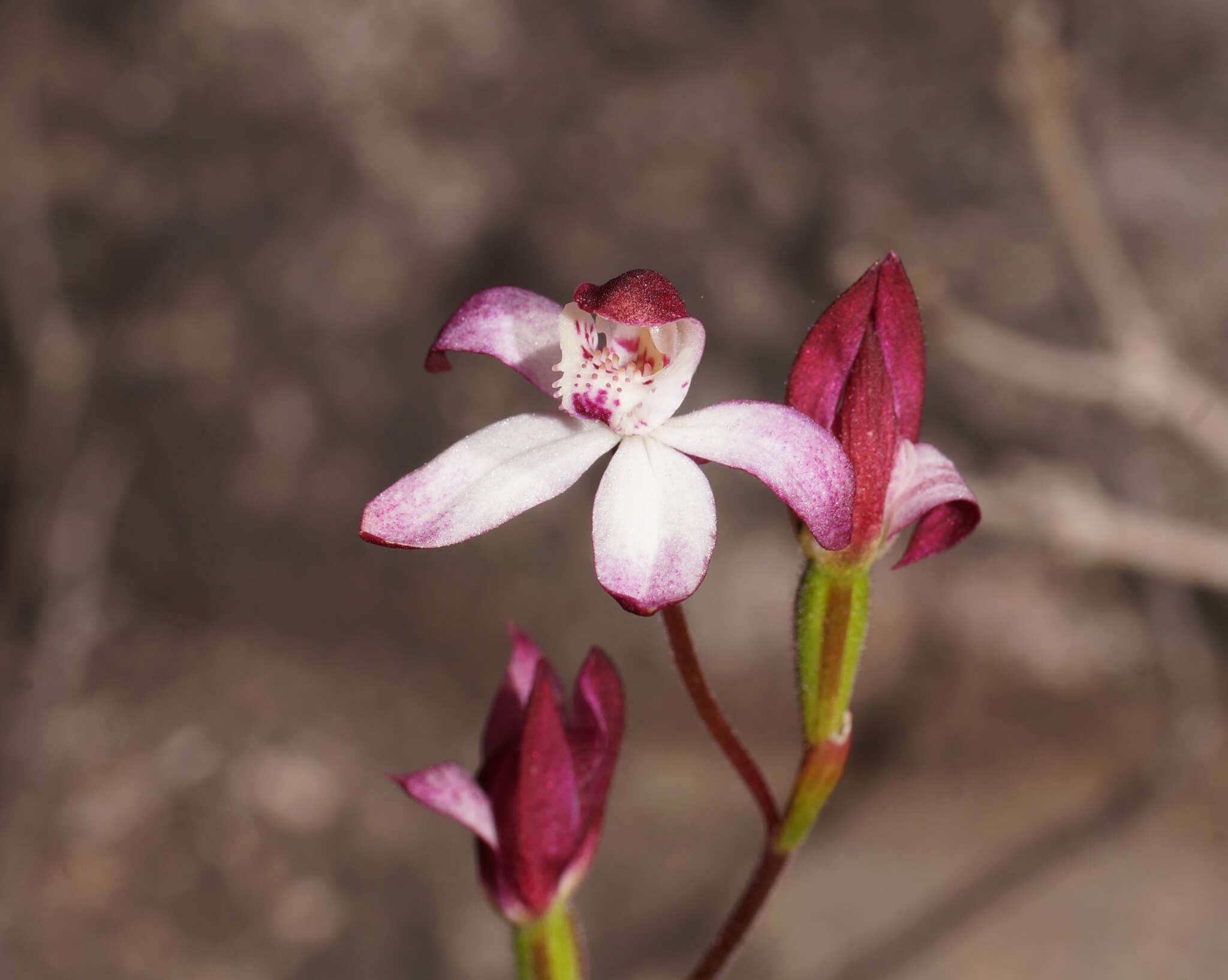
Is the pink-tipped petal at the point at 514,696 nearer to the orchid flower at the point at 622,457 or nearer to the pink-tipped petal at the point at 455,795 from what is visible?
the pink-tipped petal at the point at 455,795

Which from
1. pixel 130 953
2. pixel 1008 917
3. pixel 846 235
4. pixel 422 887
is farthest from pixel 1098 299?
pixel 130 953

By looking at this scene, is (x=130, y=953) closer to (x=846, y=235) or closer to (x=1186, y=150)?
(x=846, y=235)


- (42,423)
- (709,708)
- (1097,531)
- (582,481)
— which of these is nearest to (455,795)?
(709,708)

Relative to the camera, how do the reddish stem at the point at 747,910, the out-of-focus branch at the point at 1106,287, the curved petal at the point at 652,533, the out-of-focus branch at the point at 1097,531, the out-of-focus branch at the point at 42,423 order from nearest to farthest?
the curved petal at the point at 652,533, the reddish stem at the point at 747,910, the out-of-focus branch at the point at 1106,287, the out-of-focus branch at the point at 1097,531, the out-of-focus branch at the point at 42,423

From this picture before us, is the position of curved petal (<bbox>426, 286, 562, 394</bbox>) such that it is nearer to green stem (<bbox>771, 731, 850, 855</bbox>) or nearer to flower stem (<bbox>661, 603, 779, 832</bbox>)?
flower stem (<bbox>661, 603, 779, 832</bbox>)

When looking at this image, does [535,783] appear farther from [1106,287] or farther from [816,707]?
[1106,287]

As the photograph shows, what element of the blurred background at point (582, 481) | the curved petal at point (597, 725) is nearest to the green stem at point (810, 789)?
the curved petal at point (597, 725)
